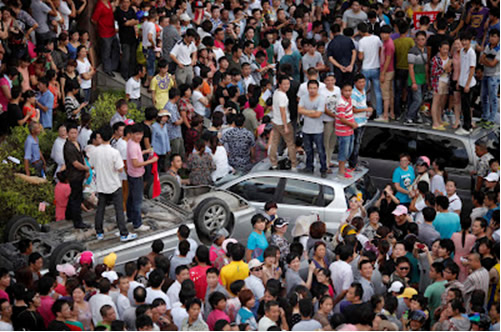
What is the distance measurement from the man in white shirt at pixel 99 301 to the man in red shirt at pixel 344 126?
5.50 m

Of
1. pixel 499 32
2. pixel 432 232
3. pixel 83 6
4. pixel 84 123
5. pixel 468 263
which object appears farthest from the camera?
pixel 83 6

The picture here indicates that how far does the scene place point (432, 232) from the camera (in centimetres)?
1234

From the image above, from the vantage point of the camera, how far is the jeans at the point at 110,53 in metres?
17.8

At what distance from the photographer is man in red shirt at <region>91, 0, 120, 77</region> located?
57.1 feet

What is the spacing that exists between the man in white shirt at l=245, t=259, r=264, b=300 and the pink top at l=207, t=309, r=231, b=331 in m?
0.78

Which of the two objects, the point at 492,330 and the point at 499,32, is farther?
the point at 499,32

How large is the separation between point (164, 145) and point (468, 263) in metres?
6.15

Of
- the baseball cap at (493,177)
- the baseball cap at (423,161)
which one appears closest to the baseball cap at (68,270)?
the baseball cap at (423,161)

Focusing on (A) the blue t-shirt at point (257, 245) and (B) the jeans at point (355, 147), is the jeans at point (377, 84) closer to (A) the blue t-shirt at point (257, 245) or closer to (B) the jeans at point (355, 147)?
(B) the jeans at point (355, 147)

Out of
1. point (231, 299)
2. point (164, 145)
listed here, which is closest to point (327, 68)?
point (164, 145)

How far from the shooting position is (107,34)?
1764cm

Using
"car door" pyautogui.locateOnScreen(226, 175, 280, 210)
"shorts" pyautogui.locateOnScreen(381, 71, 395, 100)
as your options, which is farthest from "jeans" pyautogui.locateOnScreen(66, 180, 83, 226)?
"shorts" pyautogui.locateOnScreen(381, 71, 395, 100)

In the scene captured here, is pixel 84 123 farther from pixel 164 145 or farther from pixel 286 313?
pixel 286 313

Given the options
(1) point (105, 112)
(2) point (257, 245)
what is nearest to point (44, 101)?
(1) point (105, 112)
